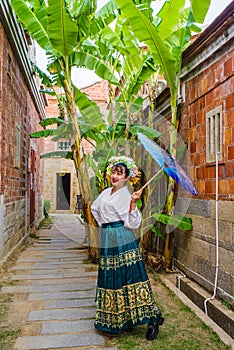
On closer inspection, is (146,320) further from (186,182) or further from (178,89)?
(178,89)

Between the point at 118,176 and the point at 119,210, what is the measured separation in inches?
11.3

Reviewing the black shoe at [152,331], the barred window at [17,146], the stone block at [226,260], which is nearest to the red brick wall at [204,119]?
the stone block at [226,260]

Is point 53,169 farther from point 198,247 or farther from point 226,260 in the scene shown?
point 226,260

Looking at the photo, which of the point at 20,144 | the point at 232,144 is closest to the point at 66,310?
the point at 232,144

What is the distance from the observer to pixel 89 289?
4.47 metres

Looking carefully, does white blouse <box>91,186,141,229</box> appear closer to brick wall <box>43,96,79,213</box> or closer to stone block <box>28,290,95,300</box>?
stone block <box>28,290,95,300</box>

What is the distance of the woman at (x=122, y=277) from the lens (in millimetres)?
2961

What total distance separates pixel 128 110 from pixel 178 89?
122cm

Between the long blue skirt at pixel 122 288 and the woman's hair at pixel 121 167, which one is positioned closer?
the long blue skirt at pixel 122 288

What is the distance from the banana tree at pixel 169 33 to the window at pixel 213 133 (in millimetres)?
757

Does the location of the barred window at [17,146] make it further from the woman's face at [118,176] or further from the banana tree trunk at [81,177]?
the woman's face at [118,176]

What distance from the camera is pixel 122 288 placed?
9.73 ft

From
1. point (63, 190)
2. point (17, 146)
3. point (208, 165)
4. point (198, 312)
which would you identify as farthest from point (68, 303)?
point (63, 190)

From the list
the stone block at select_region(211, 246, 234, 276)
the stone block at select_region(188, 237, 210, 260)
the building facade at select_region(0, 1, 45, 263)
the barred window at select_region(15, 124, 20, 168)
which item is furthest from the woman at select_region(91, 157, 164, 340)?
the barred window at select_region(15, 124, 20, 168)
